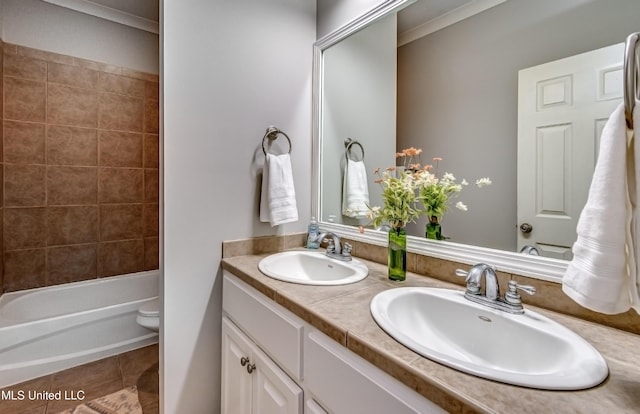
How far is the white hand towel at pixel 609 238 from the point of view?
50 cm

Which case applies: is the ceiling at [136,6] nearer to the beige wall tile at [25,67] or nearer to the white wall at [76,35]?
the white wall at [76,35]

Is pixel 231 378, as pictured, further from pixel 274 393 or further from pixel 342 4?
pixel 342 4

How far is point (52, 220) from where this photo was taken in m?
2.20

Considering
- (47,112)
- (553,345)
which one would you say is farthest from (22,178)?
(553,345)

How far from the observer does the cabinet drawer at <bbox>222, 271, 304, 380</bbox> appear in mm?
887

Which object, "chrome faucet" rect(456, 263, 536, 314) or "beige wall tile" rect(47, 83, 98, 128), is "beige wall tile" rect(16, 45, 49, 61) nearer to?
"beige wall tile" rect(47, 83, 98, 128)

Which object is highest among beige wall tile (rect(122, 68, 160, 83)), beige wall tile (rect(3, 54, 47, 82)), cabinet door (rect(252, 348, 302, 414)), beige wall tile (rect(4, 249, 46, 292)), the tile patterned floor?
beige wall tile (rect(122, 68, 160, 83))

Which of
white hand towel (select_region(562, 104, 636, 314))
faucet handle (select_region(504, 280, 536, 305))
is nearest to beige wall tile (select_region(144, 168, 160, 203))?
faucet handle (select_region(504, 280, 536, 305))

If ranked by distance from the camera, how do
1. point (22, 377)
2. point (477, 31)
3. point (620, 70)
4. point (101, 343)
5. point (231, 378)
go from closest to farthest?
point (620, 70)
point (477, 31)
point (231, 378)
point (22, 377)
point (101, 343)

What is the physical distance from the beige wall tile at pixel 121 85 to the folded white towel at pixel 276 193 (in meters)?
1.86

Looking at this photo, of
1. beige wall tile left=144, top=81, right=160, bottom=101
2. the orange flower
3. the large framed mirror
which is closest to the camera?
the large framed mirror

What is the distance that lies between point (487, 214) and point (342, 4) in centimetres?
130

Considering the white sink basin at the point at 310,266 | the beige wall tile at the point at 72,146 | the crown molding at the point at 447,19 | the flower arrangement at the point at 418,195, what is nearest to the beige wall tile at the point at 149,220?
the beige wall tile at the point at 72,146

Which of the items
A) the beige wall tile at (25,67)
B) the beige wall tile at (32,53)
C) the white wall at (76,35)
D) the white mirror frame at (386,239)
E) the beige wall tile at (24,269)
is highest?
the white wall at (76,35)
